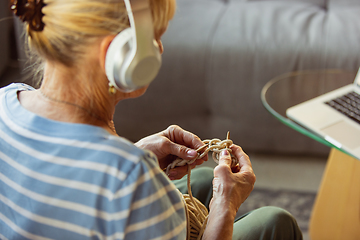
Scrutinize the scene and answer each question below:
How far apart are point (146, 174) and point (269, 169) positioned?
1275 millimetres

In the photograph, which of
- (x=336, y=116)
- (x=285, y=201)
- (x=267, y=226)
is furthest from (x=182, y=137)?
(x=285, y=201)

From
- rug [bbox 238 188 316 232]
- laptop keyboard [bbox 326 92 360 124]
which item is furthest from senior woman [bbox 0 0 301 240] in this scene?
rug [bbox 238 188 316 232]

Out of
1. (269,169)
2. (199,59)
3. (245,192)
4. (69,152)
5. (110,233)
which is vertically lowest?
(269,169)

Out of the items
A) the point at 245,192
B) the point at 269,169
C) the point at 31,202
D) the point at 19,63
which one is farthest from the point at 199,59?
the point at 31,202

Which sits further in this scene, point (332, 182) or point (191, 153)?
point (332, 182)

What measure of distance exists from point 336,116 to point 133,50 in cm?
77

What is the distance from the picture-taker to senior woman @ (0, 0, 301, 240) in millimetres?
513

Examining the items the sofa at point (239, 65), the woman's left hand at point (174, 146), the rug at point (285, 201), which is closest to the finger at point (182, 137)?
the woman's left hand at point (174, 146)

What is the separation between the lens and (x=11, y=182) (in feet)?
1.86

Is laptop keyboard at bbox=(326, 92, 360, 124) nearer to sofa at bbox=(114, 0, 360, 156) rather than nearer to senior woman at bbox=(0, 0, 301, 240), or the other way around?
sofa at bbox=(114, 0, 360, 156)

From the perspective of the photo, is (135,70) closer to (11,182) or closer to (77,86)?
(77,86)

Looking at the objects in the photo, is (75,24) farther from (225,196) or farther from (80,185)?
(225,196)

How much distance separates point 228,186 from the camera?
0.72 metres

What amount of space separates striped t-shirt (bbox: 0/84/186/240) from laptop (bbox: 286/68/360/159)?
61 centimetres
